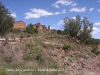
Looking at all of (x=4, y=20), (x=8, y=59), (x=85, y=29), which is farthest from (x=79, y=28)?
(x=8, y=59)

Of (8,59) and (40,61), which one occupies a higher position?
(8,59)

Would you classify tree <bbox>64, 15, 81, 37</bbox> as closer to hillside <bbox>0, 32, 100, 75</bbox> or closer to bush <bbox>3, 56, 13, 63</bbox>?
hillside <bbox>0, 32, 100, 75</bbox>

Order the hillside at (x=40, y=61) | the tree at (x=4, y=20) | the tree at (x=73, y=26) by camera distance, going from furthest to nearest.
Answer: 1. the tree at (x=73, y=26)
2. the tree at (x=4, y=20)
3. the hillside at (x=40, y=61)

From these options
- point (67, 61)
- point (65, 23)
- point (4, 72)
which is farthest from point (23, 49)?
point (65, 23)

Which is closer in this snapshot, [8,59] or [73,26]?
[8,59]

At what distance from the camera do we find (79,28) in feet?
82.4

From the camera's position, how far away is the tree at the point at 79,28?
24.8m

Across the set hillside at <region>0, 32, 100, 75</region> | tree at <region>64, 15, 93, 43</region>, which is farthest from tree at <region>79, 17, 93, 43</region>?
hillside at <region>0, 32, 100, 75</region>

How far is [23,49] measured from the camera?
1460 centimetres

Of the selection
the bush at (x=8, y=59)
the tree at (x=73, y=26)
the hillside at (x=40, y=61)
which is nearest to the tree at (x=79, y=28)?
the tree at (x=73, y=26)

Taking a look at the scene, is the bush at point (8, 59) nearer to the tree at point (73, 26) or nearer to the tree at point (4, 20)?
the tree at point (4, 20)

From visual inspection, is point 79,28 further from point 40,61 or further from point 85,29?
point 40,61

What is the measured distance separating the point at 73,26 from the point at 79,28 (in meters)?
1.05

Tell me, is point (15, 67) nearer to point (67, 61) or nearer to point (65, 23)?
point (67, 61)
